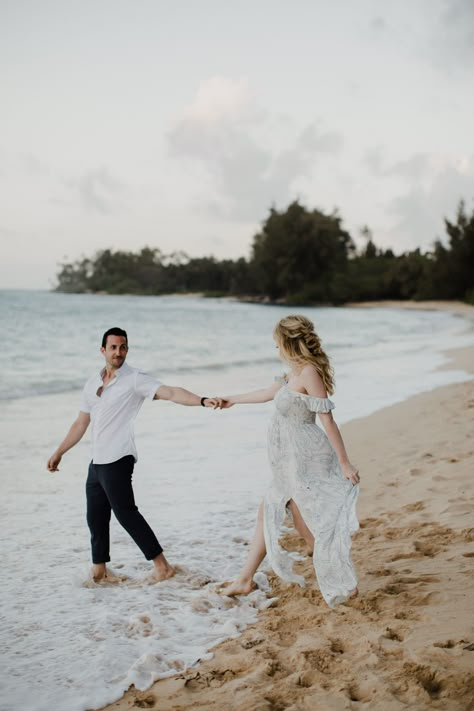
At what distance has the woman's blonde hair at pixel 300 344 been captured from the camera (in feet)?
12.1

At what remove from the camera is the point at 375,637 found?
3248 mm

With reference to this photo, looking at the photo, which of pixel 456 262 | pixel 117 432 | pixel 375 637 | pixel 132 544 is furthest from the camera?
pixel 456 262

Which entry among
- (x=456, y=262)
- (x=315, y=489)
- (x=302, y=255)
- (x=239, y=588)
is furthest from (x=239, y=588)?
(x=302, y=255)

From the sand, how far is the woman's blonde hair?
50.1 inches

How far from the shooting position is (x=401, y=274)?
254 feet

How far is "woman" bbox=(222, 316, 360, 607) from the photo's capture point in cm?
368

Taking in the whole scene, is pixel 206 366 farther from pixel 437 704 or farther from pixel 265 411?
pixel 437 704

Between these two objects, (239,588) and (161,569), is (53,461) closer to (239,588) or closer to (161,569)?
(161,569)

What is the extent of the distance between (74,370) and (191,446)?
1149 cm

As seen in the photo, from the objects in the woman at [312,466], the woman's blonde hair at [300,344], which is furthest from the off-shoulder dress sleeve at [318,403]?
the woman's blonde hair at [300,344]

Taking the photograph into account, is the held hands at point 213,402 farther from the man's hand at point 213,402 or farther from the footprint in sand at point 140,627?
the footprint in sand at point 140,627

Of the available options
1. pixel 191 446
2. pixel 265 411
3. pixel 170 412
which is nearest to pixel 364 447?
pixel 191 446

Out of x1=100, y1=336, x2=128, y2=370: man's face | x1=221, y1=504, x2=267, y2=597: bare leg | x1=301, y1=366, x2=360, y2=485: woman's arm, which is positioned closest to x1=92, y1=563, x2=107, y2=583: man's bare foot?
x1=221, y1=504, x2=267, y2=597: bare leg

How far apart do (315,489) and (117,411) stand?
136cm
